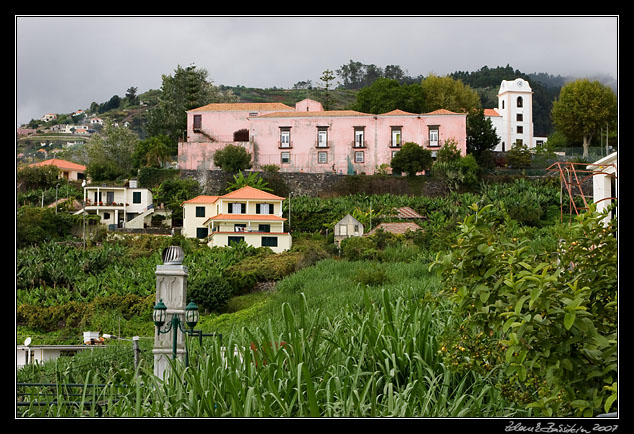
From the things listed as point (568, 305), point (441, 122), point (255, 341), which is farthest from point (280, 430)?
point (441, 122)

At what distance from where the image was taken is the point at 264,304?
12.8 metres

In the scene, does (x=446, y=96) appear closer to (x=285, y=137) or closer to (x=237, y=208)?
(x=285, y=137)

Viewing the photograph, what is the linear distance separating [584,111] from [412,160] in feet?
20.2

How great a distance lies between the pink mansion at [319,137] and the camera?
26359 millimetres

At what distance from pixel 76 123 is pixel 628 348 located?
2725 centimetres

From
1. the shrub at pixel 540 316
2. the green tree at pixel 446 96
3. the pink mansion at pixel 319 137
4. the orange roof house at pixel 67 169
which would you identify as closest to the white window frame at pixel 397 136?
the pink mansion at pixel 319 137

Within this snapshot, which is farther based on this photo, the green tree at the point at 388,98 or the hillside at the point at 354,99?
the hillside at the point at 354,99

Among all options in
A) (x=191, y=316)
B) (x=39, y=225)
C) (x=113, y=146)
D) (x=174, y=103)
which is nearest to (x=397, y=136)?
(x=174, y=103)

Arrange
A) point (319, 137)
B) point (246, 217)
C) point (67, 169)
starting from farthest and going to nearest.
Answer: point (319, 137), point (67, 169), point (246, 217)

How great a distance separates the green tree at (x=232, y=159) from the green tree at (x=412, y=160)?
184 inches

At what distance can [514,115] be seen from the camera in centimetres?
3238

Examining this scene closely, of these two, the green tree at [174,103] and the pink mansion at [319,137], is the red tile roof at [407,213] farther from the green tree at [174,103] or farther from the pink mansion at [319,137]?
the green tree at [174,103]

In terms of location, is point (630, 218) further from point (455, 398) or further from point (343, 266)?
point (343, 266)

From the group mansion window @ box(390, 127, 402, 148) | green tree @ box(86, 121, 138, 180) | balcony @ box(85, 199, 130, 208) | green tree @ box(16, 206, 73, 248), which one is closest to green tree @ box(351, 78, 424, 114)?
mansion window @ box(390, 127, 402, 148)
